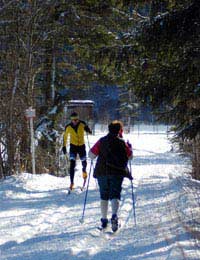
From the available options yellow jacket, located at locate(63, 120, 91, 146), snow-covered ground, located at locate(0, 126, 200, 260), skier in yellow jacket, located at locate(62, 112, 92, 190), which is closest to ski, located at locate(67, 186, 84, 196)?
snow-covered ground, located at locate(0, 126, 200, 260)

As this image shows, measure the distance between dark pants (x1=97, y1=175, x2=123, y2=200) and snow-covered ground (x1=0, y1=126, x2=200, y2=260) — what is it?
1.86ft

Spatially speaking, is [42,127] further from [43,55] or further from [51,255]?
[51,255]

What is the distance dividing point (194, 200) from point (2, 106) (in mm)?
7760

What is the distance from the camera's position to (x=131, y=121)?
6869cm

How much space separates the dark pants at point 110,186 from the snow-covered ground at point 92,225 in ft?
1.86

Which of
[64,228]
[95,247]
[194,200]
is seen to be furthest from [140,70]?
[95,247]

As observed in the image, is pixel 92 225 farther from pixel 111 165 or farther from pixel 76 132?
pixel 76 132

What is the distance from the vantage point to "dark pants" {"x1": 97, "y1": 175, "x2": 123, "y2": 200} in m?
8.37

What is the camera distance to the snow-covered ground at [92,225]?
6.69 meters

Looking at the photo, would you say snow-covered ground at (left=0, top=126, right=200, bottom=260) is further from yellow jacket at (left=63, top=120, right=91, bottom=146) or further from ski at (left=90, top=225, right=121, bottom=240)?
yellow jacket at (left=63, top=120, right=91, bottom=146)

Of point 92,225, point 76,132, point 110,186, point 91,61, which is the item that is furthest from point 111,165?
point 76,132

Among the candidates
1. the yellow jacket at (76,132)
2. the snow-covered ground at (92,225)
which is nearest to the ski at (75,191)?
the snow-covered ground at (92,225)

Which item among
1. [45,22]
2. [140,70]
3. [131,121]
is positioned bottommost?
[131,121]

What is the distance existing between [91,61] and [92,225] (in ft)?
11.8
